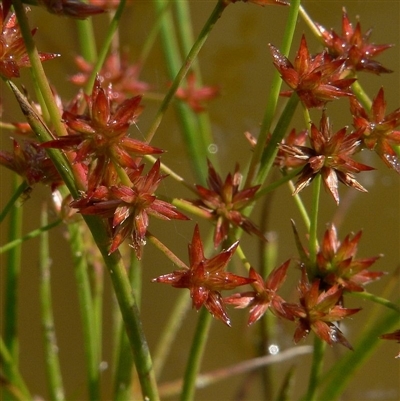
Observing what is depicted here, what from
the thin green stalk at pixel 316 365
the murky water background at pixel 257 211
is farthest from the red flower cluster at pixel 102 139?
the murky water background at pixel 257 211

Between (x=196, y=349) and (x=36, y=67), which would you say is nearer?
(x=36, y=67)

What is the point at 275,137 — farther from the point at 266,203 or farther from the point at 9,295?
the point at 266,203

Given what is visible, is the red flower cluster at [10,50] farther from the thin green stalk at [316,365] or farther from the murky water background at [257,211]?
the murky water background at [257,211]

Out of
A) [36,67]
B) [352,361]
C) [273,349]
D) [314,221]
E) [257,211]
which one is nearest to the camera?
[36,67]

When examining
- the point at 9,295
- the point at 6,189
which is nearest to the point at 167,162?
the point at 6,189

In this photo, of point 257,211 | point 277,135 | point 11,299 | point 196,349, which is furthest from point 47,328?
point 257,211

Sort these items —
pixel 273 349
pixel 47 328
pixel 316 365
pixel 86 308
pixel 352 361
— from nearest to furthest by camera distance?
pixel 316 365
pixel 352 361
pixel 86 308
pixel 47 328
pixel 273 349

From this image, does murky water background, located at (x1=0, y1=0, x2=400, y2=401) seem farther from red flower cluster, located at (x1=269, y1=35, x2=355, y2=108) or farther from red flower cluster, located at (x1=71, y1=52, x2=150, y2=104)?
red flower cluster, located at (x1=269, y1=35, x2=355, y2=108)

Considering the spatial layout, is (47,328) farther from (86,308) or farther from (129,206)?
(129,206)
